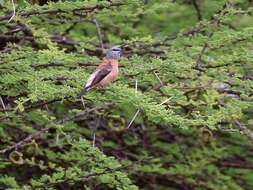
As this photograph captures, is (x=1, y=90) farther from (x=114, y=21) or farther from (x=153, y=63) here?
(x=114, y=21)

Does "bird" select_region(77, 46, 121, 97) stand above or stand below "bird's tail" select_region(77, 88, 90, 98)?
above

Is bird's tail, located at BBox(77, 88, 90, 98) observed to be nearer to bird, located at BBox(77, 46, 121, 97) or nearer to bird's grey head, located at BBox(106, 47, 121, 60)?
bird, located at BBox(77, 46, 121, 97)

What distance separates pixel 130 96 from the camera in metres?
3.28

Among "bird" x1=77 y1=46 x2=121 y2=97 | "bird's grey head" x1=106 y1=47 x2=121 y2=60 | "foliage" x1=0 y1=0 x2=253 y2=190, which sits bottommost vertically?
"foliage" x1=0 y1=0 x2=253 y2=190

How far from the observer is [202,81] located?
4.52 metres

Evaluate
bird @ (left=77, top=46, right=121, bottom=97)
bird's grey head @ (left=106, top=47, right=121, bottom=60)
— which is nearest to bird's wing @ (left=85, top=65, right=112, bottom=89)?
bird @ (left=77, top=46, right=121, bottom=97)

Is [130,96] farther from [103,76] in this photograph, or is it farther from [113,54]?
[113,54]

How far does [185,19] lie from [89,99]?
11.0 ft

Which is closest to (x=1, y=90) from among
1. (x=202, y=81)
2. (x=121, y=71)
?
(x=121, y=71)

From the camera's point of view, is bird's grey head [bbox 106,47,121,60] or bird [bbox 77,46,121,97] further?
bird's grey head [bbox 106,47,121,60]

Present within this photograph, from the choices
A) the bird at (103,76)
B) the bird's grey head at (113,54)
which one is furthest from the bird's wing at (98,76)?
the bird's grey head at (113,54)

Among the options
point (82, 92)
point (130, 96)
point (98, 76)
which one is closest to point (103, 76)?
point (98, 76)

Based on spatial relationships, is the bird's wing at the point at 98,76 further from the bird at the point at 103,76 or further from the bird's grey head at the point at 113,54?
the bird's grey head at the point at 113,54

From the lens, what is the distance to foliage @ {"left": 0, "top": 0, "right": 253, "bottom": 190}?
3770mm
